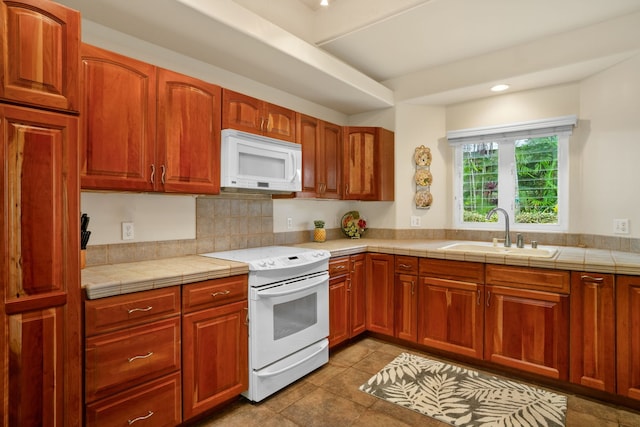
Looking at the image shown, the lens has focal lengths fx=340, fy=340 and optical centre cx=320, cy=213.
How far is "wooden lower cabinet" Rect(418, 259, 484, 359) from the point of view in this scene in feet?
8.57

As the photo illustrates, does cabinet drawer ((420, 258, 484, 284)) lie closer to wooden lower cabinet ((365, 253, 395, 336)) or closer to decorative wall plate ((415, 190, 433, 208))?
wooden lower cabinet ((365, 253, 395, 336))

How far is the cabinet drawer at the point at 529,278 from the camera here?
2275mm

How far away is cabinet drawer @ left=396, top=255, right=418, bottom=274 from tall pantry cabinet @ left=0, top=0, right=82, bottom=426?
231cm

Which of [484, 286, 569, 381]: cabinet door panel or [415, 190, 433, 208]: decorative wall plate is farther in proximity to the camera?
[415, 190, 433, 208]: decorative wall plate

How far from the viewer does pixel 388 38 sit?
2.79 m

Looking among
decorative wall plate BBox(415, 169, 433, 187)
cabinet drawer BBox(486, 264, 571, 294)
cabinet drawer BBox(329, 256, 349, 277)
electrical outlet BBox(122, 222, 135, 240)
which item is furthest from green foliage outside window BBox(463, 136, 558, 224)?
electrical outlet BBox(122, 222, 135, 240)

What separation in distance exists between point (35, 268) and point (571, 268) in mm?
2885

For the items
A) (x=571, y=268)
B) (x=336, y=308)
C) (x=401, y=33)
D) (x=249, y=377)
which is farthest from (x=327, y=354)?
(x=401, y=33)

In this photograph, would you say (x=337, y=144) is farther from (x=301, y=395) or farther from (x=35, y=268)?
(x=35, y=268)

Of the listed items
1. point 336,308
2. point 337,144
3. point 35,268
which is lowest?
point 336,308

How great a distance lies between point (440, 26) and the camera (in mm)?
2594

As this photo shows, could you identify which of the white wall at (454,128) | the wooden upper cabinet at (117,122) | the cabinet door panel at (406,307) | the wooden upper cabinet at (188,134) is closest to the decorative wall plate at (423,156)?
the white wall at (454,128)

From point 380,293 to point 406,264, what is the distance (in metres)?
0.39

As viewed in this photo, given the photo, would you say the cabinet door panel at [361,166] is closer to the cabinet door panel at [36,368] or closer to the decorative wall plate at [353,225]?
the decorative wall plate at [353,225]
